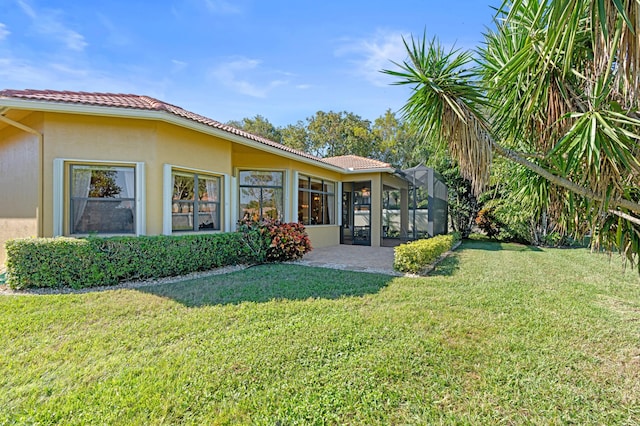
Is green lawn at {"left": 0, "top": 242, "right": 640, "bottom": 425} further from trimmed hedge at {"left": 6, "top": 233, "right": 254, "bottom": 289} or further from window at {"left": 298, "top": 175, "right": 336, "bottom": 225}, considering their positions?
window at {"left": 298, "top": 175, "right": 336, "bottom": 225}

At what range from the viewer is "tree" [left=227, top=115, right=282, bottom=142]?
35.8 m

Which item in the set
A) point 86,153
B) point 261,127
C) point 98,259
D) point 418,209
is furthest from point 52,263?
point 261,127

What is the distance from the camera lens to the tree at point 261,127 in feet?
117

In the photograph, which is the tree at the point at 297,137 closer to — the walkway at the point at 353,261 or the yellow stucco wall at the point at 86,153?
the walkway at the point at 353,261

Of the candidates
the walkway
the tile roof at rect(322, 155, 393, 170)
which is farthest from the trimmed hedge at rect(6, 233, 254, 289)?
the tile roof at rect(322, 155, 393, 170)

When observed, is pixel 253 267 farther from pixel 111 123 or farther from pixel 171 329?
pixel 111 123

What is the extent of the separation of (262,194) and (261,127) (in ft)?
85.2

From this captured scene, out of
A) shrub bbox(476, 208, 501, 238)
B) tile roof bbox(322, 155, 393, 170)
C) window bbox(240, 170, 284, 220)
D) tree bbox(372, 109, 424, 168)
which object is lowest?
shrub bbox(476, 208, 501, 238)

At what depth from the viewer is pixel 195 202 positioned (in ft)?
29.7

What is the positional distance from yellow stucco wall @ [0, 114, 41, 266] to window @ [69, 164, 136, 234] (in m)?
0.87

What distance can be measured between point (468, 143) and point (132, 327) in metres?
5.35

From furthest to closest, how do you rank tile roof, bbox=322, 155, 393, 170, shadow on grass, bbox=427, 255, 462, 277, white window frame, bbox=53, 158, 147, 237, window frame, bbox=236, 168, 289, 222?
tile roof, bbox=322, 155, 393, 170 < window frame, bbox=236, 168, 289, 222 < shadow on grass, bbox=427, 255, 462, 277 < white window frame, bbox=53, 158, 147, 237

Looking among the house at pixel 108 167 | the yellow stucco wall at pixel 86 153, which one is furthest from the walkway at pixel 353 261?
the yellow stucco wall at pixel 86 153

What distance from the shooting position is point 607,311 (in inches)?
206
